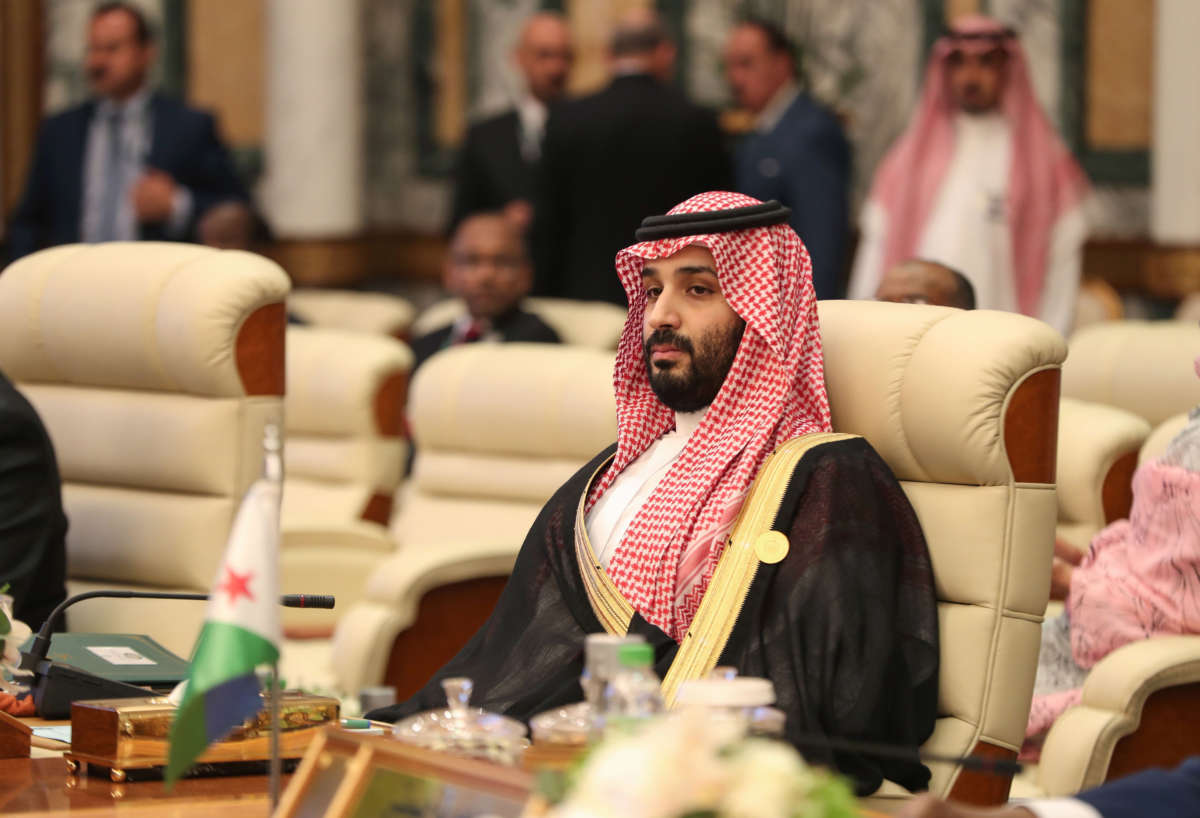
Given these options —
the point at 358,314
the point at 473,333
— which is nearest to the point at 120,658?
the point at 473,333

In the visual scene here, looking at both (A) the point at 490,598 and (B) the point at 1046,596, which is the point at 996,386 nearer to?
(B) the point at 1046,596

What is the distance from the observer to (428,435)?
5000 millimetres

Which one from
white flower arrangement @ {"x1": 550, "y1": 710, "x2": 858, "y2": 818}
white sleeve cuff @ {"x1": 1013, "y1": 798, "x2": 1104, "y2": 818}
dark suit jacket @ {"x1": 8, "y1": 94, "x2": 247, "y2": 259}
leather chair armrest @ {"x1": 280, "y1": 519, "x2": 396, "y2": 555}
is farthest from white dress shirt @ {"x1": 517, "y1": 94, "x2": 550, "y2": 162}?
white flower arrangement @ {"x1": 550, "y1": 710, "x2": 858, "y2": 818}

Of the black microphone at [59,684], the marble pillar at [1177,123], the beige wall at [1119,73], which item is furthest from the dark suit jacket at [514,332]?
the black microphone at [59,684]

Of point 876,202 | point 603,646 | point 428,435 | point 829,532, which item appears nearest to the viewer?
point 603,646

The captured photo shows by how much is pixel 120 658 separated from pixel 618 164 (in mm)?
3663

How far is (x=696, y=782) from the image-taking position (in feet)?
4.50

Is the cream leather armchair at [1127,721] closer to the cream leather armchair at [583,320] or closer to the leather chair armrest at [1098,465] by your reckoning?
the leather chair armrest at [1098,465]

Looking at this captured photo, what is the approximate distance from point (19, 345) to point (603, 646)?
2536 mm

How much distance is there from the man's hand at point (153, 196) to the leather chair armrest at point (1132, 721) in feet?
14.1

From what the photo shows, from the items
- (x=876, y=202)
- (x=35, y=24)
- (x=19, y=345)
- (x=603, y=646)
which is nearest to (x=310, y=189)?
(x=35, y=24)

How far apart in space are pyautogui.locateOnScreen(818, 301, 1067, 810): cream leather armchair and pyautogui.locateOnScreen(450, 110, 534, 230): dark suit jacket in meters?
4.39

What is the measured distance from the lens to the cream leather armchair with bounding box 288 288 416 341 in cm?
737

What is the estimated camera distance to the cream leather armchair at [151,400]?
12.3ft
